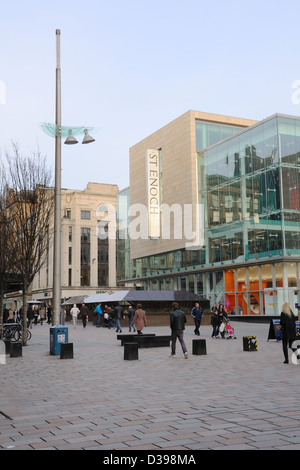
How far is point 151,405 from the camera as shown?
784 cm

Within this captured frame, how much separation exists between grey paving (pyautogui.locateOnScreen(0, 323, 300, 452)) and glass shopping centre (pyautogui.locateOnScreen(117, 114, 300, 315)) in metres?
27.0

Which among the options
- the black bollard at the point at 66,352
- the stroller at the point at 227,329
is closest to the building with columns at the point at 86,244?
the stroller at the point at 227,329

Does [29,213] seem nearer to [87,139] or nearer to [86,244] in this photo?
[87,139]

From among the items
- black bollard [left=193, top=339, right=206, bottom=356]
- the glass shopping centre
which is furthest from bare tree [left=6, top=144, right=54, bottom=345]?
the glass shopping centre

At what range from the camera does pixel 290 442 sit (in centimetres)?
536

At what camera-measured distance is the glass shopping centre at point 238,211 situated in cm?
3991

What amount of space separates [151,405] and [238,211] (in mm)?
37613

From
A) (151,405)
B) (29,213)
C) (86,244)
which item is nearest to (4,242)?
(29,213)

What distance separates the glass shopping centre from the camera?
39.9 m

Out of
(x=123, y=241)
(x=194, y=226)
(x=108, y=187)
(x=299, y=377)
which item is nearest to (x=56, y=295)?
(x=299, y=377)

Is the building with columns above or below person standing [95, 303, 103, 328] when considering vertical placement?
above

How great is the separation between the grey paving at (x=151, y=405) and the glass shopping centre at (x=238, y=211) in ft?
88.6

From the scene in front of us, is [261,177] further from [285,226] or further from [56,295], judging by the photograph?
[56,295]

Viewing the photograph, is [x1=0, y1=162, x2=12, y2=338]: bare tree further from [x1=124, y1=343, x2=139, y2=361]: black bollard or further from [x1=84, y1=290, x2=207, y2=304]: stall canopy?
[x1=84, y1=290, x2=207, y2=304]: stall canopy
